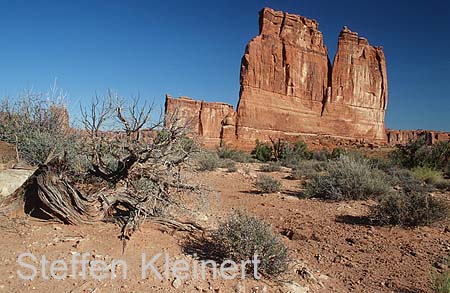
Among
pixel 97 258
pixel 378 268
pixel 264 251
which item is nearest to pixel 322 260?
pixel 378 268

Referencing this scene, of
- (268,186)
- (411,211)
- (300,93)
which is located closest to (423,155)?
(268,186)

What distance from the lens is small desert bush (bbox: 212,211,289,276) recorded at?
3133 mm

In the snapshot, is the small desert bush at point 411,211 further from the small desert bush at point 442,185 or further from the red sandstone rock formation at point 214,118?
the red sandstone rock formation at point 214,118

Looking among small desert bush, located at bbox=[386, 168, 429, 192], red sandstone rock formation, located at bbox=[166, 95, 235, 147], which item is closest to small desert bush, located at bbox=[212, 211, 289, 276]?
small desert bush, located at bbox=[386, 168, 429, 192]

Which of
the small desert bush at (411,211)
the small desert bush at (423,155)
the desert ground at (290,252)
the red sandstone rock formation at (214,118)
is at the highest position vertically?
the red sandstone rock formation at (214,118)

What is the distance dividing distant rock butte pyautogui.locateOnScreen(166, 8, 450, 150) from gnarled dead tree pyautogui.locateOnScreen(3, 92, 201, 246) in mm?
38226

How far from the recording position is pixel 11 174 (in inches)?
193

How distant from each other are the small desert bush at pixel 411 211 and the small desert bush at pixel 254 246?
2973 millimetres

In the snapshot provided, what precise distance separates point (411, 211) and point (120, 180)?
4.74 metres

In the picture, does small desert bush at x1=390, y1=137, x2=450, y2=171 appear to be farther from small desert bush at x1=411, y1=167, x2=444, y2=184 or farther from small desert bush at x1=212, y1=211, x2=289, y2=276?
small desert bush at x1=212, y1=211, x2=289, y2=276

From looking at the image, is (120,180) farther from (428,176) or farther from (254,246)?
(428,176)

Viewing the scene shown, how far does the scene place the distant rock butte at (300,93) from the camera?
4559 centimetres

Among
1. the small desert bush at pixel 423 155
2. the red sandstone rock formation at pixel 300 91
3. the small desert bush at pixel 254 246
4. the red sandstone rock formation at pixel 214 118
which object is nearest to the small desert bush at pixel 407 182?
the small desert bush at pixel 423 155

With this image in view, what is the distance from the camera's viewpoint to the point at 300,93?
165ft
